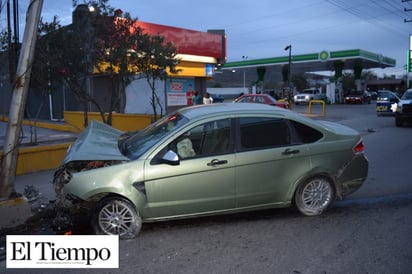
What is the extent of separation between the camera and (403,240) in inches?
179

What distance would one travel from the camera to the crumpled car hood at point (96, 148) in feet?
15.4

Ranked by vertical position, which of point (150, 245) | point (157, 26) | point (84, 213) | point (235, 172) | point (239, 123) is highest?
point (157, 26)

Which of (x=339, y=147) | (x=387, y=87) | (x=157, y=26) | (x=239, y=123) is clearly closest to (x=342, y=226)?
(x=339, y=147)

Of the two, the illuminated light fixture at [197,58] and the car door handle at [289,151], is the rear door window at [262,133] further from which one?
the illuminated light fixture at [197,58]

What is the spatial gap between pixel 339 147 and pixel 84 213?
3.58 metres

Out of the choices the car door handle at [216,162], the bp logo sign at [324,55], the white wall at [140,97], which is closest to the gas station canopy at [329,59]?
the bp logo sign at [324,55]

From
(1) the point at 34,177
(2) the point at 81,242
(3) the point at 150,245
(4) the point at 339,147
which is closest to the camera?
(2) the point at 81,242

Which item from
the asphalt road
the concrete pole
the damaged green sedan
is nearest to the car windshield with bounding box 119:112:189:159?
the damaged green sedan

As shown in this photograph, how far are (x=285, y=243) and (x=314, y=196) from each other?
113 cm

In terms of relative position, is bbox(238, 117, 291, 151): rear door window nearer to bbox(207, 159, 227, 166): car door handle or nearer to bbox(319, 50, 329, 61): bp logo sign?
bbox(207, 159, 227, 166): car door handle

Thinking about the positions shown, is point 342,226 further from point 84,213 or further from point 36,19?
point 36,19

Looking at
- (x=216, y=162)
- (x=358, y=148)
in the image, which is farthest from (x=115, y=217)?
(x=358, y=148)

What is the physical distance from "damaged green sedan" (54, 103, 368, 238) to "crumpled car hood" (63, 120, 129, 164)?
0.5 inches

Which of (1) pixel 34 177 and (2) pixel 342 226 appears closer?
(2) pixel 342 226
